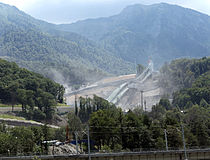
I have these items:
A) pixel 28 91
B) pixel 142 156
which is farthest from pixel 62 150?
pixel 28 91

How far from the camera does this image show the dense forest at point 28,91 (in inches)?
5645

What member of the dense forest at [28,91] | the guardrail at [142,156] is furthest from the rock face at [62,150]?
the dense forest at [28,91]

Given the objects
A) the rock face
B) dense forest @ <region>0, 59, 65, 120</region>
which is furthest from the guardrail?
dense forest @ <region>0, 59, 65, 120</region>

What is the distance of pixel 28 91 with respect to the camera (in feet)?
489

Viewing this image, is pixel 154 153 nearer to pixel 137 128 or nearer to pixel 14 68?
pixel 137 128

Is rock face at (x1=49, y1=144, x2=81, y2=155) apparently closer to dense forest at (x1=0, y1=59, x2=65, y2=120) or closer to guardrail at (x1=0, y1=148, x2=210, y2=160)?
guardrail at (x1=0, y1=148, x2=210, y2=160)

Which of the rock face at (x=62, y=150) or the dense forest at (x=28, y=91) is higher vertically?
the dense forest at (x=28, y=91)

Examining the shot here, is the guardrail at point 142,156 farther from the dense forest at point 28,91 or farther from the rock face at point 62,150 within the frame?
the dense forest at point 28,91

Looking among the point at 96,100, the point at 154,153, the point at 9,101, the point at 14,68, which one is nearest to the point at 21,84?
the point at 9,101

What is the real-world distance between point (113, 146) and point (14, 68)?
337ft

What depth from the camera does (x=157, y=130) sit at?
89.1m

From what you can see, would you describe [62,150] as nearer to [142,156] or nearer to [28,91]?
[142,156]

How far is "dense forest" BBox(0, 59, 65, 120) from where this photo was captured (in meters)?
143

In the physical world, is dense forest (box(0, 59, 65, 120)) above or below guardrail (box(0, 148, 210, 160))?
above
